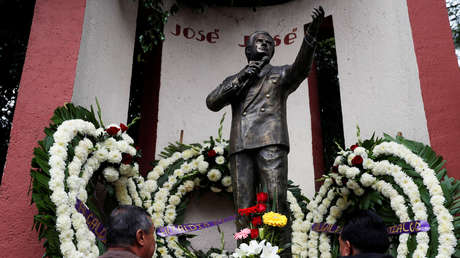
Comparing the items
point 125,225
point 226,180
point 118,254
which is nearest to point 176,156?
point 226,180

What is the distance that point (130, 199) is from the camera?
4316 mm

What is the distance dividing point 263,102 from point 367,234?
1.98m

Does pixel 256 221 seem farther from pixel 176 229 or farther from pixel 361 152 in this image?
pixel 176 229

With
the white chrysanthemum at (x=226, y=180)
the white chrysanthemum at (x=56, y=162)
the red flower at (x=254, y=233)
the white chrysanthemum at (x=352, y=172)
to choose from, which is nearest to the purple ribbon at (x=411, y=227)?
the white chrysanthemum at (x=352, y=172)

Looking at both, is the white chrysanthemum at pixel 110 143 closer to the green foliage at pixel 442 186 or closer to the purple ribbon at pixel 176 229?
the purple ribbon at pixel 176 229

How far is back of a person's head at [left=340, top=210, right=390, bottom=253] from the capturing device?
6.67 ft

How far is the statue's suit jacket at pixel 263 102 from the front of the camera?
12.3 feet

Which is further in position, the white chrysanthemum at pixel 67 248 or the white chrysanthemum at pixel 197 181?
the white chrysanthemum at pixel 197 181

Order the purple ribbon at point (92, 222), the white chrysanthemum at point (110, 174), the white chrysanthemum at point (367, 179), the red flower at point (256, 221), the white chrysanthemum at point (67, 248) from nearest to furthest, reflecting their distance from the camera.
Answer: the red flower at point (256, 221)
the white chrysanthemum at point (67, 248)
the purple ribbon at point (92, 222)
the white chrysanthemum at point (110, 174)
the white chrysanthemum at point (367, 179)

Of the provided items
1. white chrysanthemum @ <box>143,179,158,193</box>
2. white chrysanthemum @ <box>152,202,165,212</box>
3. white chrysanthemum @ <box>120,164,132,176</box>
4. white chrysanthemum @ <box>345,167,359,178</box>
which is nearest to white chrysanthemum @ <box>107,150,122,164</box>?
white chrysanthemum @ <box>120,164,132,176</box>

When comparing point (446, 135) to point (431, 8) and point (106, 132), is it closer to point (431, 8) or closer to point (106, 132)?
point (431, 8)

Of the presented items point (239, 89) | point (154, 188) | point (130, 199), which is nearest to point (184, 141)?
point (154, 188)

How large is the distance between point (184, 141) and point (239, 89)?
1.97 meters

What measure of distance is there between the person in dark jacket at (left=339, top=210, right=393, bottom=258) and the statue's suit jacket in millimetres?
1609
